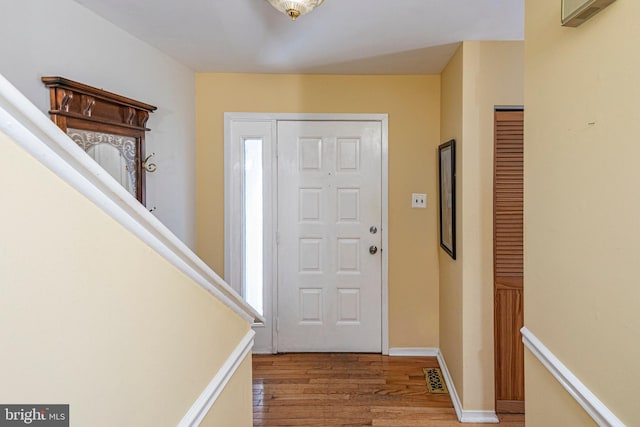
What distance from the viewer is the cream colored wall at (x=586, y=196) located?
0.79 meters

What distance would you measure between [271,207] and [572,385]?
2.51 meters

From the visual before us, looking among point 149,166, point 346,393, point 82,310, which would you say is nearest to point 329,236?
point 346,393

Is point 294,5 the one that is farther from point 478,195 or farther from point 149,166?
point 478,195

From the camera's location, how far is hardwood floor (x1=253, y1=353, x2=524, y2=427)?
7.74 feet

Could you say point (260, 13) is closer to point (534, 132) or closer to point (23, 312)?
point (534, 132)

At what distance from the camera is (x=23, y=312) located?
21.2 inches

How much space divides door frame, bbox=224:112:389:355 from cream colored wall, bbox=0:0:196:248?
0.94ft

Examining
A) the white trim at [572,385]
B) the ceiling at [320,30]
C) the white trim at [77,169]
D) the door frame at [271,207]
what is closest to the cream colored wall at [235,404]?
the white trim at [77,169]

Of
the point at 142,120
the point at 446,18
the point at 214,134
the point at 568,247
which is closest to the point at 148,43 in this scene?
the point at 142,120

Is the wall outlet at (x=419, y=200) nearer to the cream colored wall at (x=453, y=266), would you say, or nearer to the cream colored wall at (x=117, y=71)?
the cream colored wall at (x=453, y=266)

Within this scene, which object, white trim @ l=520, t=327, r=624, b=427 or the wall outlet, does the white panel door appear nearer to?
the wall outlet

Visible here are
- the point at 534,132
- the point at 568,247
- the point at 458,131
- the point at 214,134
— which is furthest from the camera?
the point at 214,134

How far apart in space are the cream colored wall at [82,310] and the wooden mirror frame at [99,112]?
4.07 ft

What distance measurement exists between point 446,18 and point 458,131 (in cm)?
71
